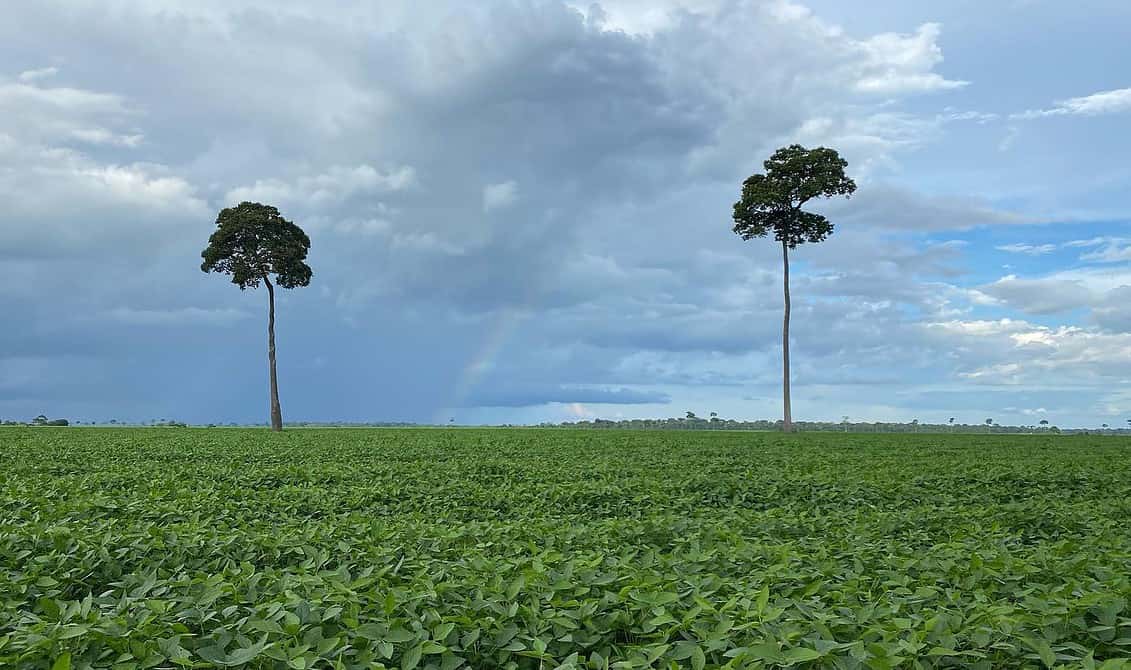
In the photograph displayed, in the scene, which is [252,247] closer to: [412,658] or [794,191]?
[794,191]

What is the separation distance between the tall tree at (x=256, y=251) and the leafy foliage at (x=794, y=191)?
2647 cm

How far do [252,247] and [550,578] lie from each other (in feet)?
147

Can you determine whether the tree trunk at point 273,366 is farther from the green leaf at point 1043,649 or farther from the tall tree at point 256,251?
the green leaf at point 1043,649

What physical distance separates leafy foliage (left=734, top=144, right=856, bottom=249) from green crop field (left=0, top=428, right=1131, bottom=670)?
33290 millimetres

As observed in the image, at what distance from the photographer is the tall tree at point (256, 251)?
1751 inches

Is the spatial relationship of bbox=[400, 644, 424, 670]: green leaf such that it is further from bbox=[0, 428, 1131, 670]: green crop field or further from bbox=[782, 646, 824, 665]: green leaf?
bbox=[782, 646, 824, 665]: green leaf

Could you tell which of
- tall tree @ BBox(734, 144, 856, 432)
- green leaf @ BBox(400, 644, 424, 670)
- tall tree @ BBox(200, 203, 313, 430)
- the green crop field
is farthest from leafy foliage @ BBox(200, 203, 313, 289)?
green leaf @ BBox(400, 644, 424, 670)

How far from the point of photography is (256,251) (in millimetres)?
45062

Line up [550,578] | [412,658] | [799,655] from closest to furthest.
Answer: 1. [799,655]
2. [412,658]
3. [550,578]

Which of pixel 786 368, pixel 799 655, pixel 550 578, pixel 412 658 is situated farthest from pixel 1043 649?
pixel 786 368

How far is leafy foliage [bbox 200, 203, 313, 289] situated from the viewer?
44.6 meters

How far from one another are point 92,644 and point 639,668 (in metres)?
2.47

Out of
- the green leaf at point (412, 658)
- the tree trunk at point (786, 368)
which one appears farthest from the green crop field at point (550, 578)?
the tree trunk at point (786, 368)

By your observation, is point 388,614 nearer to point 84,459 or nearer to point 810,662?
point 810,662
